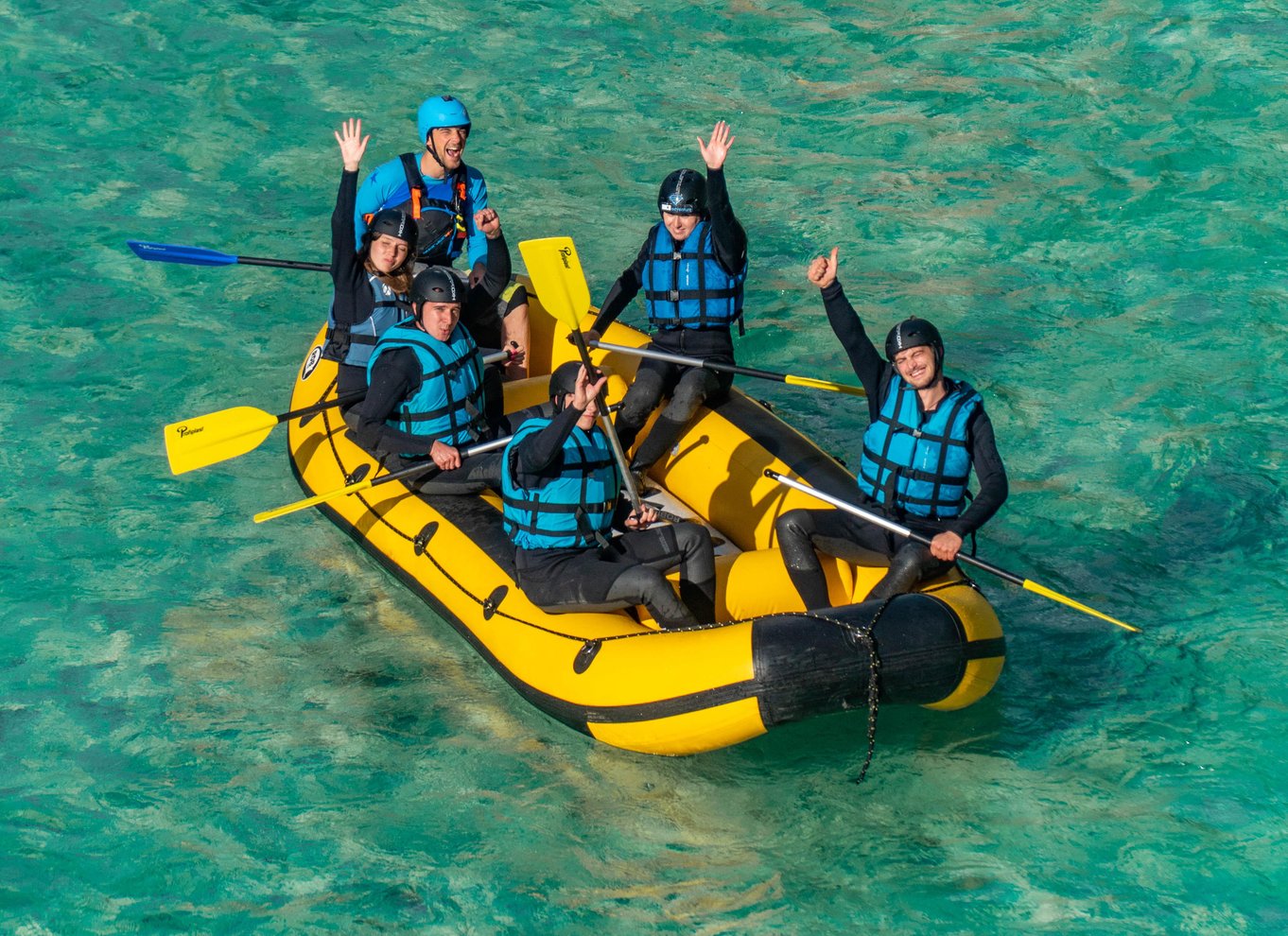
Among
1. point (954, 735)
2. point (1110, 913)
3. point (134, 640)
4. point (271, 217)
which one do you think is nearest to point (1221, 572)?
point (954, 735)

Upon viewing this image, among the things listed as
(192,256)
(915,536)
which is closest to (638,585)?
(915,536)

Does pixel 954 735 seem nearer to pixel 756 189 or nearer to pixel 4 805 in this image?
pixel 4 805

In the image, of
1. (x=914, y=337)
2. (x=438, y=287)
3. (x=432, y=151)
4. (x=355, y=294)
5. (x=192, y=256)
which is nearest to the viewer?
(x=914, y=337)

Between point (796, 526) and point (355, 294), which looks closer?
point (796, 526)

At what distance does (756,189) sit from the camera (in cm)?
993

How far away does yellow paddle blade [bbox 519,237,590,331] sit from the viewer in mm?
6172

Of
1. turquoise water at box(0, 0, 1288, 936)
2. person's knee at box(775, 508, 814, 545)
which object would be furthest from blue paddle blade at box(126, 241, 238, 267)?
person's knee at box(775, 508, 814, 545)

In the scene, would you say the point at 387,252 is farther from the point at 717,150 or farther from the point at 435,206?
the point at 717,150

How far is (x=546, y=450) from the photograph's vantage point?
5.11 metres

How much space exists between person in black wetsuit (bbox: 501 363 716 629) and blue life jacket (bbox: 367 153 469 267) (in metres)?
1.51

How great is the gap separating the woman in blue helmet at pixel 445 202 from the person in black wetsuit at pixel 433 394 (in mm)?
727

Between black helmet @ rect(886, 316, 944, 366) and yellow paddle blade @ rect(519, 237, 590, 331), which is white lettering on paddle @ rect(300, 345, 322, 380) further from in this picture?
black helmet @ rect(886, 316, 944, 366)

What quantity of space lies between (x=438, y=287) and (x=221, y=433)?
1.26 metres

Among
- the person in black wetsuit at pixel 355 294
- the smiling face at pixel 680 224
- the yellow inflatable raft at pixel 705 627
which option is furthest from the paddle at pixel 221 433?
the smiling face at pixel 680 224
